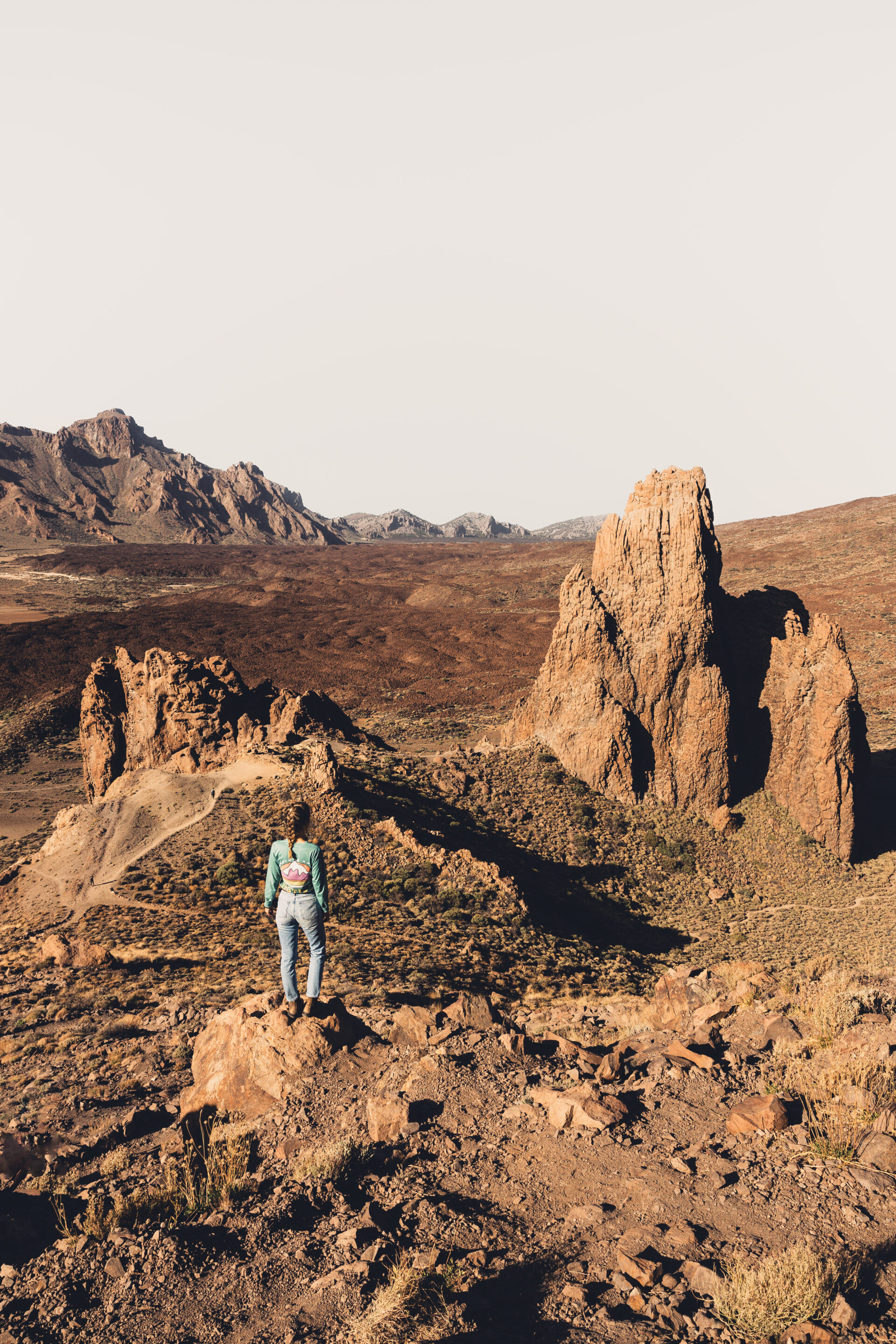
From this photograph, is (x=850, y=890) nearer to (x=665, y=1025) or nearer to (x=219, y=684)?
(x=665, y=1025)

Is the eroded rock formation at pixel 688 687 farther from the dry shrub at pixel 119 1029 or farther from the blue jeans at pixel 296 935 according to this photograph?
the blue jeans at pixel 296 935

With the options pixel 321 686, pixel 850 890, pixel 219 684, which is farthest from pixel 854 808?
pixel 321 686

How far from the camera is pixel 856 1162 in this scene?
7246 millimetres

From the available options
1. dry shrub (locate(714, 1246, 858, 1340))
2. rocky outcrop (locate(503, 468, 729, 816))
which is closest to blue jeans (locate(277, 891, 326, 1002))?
dry shrub (locate(714, 1246, 858, 1340))

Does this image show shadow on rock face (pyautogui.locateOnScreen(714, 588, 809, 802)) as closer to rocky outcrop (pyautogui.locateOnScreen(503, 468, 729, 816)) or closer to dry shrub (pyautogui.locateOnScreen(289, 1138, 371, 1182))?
rocky outcrop (pyautogui.locateOnScreen(503, 468, 729, 816))

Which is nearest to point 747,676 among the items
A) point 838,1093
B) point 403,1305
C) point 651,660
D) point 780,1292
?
point 651,660

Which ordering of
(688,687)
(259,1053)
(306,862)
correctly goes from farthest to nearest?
1. (688,687)
2. (306,862)
3. (259,1053)

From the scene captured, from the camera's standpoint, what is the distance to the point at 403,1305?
557 centimetres

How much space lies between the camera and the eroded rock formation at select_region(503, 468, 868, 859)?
2742 centimetres

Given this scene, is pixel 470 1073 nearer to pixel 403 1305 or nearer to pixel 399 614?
pixel 403 1305

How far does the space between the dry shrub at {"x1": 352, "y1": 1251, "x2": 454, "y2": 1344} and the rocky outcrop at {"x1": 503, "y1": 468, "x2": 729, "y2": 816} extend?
22998 millimetres

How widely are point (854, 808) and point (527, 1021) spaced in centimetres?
2025

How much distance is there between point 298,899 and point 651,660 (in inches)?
823

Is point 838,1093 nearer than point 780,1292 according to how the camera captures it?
No
